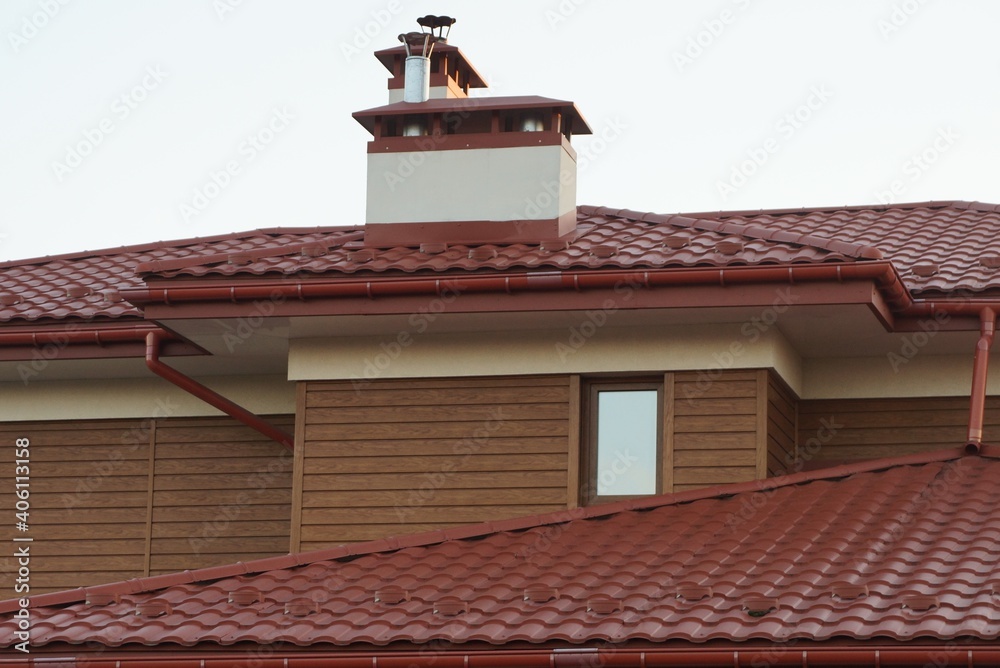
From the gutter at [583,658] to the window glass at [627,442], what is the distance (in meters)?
3.47

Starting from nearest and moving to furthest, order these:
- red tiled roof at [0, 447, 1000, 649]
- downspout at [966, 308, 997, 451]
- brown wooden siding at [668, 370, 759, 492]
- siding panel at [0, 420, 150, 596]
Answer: red tiled roof at [0, 447, 1000, 649] → downspout at [966, 308, 997, 451] → brown wooden siding at [668, 370, 759, 492] → siding panel at [0, 420, 150, 596]

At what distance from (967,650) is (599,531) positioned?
3488 mm

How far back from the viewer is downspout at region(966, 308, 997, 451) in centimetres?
1195

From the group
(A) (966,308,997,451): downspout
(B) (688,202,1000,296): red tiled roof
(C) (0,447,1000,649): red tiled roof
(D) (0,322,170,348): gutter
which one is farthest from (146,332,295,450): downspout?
(A) (966,308,997,451): downspout

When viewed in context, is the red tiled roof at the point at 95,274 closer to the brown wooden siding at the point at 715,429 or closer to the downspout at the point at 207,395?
the downspout at the point at 207,395

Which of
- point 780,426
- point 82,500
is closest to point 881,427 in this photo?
point 780,426

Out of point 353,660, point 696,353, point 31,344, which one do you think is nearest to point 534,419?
point 696,353

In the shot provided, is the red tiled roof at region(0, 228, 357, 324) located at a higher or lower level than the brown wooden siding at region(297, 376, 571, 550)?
higher

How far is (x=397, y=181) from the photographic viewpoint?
46.3 feet

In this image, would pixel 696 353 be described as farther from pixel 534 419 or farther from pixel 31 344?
pixel 31 344

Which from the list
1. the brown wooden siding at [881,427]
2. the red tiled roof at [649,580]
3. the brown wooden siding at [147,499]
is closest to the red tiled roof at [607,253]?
the brown wooden siding at [881,427]

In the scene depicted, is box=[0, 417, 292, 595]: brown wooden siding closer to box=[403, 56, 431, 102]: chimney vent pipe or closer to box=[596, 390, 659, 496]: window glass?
box=[596, 390, 659, 496]: window glass

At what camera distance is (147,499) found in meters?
14.2

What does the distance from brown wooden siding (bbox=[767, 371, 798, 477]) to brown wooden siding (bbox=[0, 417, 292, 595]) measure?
4.41 metres
